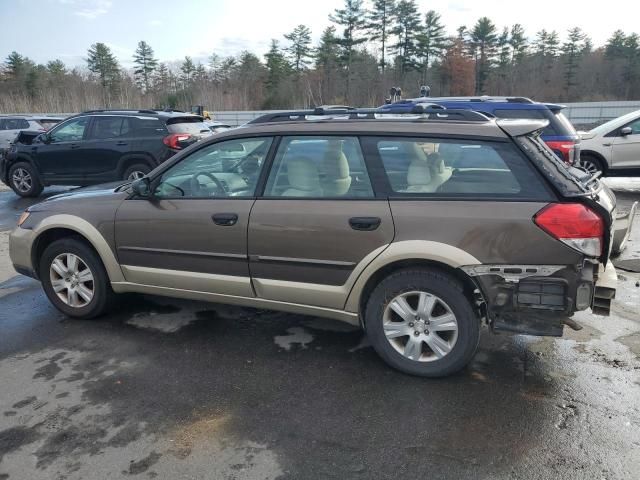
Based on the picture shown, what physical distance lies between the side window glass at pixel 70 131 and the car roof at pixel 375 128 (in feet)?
25.7

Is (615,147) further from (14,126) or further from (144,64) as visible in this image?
(144,64)

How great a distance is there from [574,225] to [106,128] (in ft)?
31.3

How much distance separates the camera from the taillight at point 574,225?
2943mm

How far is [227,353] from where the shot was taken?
3783 mm

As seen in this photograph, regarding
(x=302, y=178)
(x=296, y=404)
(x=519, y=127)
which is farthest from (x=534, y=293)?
(x=302, y=178)

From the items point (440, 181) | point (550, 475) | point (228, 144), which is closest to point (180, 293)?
point (228, 144)

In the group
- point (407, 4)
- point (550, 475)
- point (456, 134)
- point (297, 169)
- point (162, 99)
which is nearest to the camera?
point (550, 475)

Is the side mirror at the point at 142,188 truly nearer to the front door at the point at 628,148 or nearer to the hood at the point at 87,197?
the hood at the point at 87,197

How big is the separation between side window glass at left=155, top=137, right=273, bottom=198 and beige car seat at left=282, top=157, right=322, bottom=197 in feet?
0.82

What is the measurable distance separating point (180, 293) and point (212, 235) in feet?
2.14

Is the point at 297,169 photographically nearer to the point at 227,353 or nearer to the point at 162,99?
the point at 227,353

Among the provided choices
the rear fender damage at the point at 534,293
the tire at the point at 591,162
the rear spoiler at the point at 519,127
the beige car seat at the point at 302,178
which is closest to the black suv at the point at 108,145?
the beige car seat at the point at 302,178

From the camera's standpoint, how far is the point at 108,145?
397 inches

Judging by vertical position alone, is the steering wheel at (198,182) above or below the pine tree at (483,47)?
below
